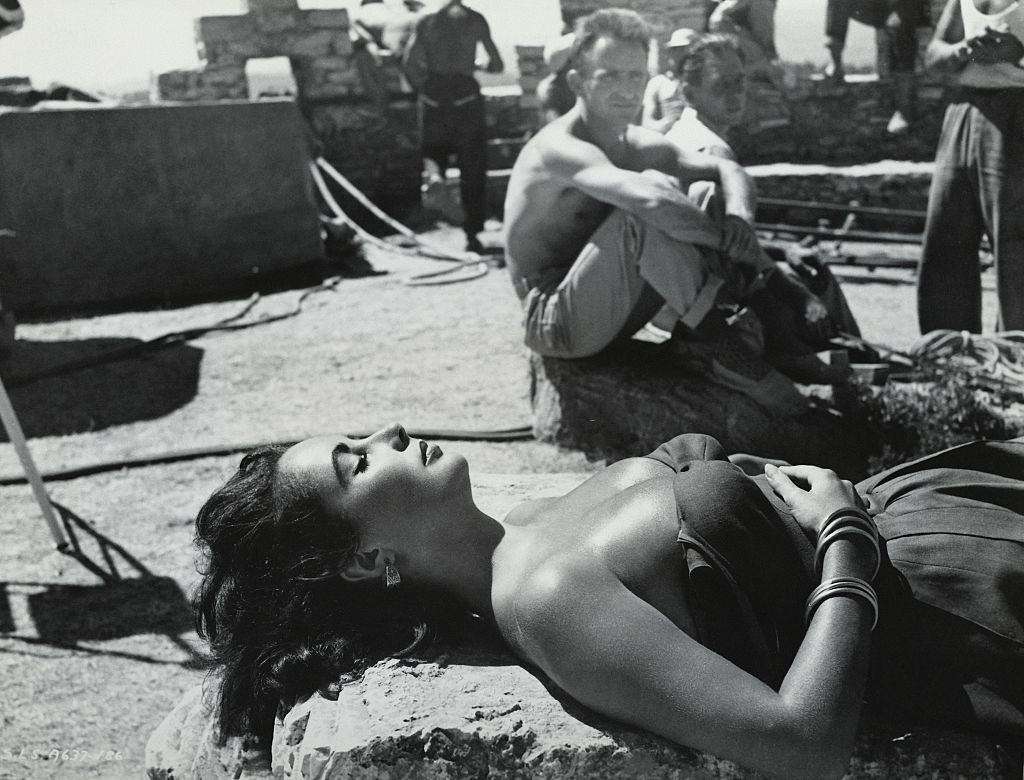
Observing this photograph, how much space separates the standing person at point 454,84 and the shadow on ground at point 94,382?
13.9 feet

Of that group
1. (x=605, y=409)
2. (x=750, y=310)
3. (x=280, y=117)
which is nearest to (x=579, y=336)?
(x=605, y=409)

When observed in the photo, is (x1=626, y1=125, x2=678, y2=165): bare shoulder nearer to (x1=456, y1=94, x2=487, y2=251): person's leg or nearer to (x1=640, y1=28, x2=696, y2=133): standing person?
(x1=640, y1=28, x2=696, y2=133): standing person

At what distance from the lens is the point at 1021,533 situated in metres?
1.89

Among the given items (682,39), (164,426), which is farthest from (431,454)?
(682,39)

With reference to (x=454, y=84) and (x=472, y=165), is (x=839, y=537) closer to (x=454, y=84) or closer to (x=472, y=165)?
(x=472, y=165)

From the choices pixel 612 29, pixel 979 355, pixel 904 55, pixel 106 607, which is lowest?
pixel 106 607

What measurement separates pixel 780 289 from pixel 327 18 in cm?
848

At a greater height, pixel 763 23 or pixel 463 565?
pixel 763 23

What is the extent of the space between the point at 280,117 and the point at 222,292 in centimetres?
165

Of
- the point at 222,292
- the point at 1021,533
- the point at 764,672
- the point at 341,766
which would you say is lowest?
the point at 222,292

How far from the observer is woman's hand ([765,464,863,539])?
1822 millimetres

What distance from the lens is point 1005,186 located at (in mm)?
4695

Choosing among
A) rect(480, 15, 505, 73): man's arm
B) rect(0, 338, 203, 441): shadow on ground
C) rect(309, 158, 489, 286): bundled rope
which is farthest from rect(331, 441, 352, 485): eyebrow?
rect(480, 15, 505, 73): man's arm

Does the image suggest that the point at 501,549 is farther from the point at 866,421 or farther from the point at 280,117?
the point at 280,117
